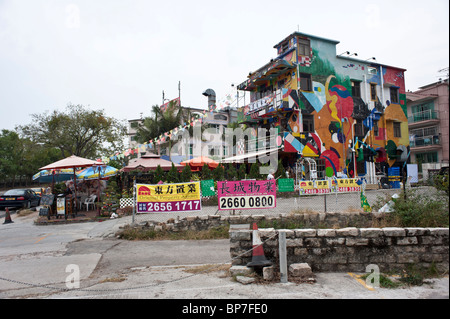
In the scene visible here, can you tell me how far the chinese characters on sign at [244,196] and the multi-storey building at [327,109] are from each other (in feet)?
45.4

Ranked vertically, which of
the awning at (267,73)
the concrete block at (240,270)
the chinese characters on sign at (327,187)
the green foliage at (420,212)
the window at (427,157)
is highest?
the awning at (267,73)

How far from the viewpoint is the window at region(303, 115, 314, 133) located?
23.9 meters

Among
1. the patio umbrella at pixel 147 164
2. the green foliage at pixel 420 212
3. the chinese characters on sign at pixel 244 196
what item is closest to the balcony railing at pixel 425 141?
the patio umbrella at pixel 147 164

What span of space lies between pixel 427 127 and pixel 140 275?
39.5 metres

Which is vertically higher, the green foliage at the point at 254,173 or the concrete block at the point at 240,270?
the green foliage at the point at 254,173

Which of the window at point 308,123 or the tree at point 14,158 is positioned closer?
the window at point 308,123

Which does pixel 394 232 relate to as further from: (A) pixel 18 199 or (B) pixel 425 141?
(B) pixel 425 141

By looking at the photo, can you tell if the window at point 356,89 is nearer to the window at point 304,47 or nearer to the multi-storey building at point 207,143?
the window at point 304,47

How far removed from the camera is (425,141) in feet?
112

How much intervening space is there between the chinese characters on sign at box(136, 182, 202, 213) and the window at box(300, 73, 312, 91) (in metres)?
17.3

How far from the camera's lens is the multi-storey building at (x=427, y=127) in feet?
106
